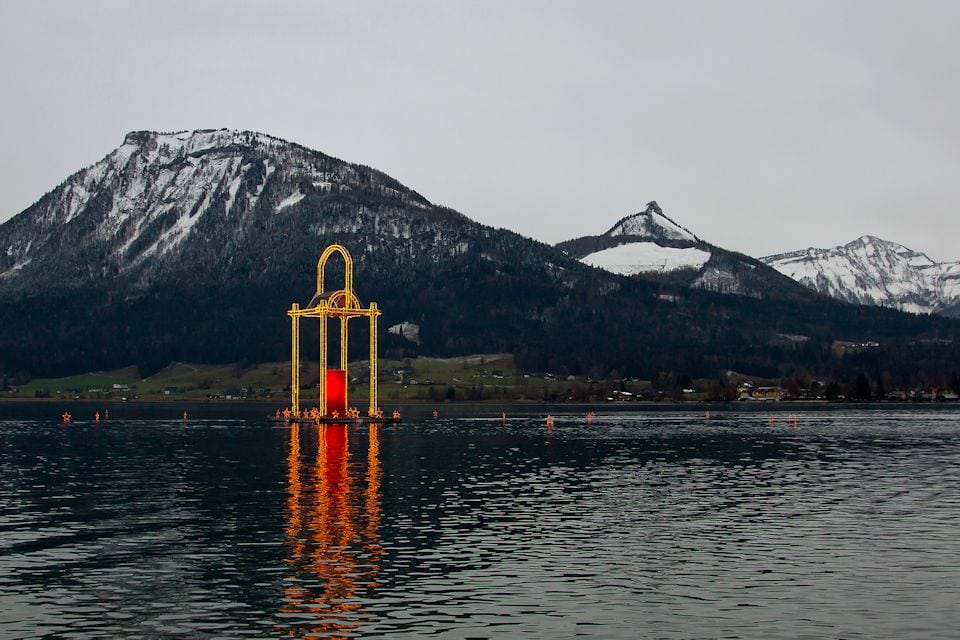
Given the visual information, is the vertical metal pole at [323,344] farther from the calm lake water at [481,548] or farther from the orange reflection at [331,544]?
the orange reflection at [331,544]

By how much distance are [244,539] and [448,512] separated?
625 inches

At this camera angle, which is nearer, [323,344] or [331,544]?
[331,544]

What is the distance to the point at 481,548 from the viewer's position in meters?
59.2

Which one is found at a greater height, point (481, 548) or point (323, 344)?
point (323, 344)

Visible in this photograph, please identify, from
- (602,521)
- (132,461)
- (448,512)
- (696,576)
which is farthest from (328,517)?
(132,461)

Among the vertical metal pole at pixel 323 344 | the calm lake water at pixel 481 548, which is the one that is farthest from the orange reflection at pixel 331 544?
the vertical metal pole at pixel 323 344

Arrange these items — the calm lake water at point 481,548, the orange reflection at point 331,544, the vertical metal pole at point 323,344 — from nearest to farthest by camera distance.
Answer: the calm lake water at point 481,548
the orange reflection at point 331,544
the vertical metal pole at point 323,344

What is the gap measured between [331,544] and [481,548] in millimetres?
7915

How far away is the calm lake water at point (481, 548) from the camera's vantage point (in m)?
43.2

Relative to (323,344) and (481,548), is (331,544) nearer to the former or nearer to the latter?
(481,548)

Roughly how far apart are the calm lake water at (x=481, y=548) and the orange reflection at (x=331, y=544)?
19cm

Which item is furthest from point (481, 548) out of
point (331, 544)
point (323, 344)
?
point (323, 344)

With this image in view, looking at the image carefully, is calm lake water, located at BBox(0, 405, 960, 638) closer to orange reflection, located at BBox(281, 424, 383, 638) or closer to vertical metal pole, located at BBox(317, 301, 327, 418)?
orange reflection, located at BBox(281, 424, 383, 638)

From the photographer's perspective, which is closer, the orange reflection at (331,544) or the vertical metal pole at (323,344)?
the orange reflection at (331,544)
